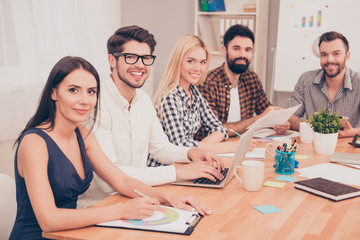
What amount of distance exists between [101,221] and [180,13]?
365 cm

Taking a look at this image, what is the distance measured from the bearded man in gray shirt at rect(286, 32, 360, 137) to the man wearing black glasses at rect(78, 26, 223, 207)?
1270 millimetres

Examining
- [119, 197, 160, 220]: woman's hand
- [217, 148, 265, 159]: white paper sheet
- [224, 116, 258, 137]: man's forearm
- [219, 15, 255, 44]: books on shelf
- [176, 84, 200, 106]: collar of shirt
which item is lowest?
[224, 116, 258, 137]: man's forearm

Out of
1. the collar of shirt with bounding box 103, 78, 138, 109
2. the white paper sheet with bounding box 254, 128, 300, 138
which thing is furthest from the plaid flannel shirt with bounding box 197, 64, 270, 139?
the collar of shirt with bounding box 103, 78, 138, 109

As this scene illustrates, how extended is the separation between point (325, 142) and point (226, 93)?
106 centimetres

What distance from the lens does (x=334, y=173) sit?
1.66 metres

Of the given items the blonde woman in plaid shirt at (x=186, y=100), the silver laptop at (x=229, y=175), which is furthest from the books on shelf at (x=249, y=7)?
the silver laptop at (x=229, y=175)

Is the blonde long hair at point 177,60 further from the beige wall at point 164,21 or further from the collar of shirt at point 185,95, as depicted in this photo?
the beige wall at point 164,21

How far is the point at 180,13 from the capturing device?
176 inches

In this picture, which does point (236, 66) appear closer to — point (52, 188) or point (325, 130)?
point (325, 130)

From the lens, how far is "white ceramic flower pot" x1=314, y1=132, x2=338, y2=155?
1.96 m

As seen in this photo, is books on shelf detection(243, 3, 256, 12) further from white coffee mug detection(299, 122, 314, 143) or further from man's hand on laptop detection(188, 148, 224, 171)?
man's hand on laptop detection(188, 148, 224, 171)

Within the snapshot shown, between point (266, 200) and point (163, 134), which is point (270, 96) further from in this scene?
point (266, 200)

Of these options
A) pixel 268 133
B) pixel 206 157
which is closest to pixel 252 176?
pixel 206 157

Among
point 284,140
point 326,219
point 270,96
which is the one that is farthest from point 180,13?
point 326,219
